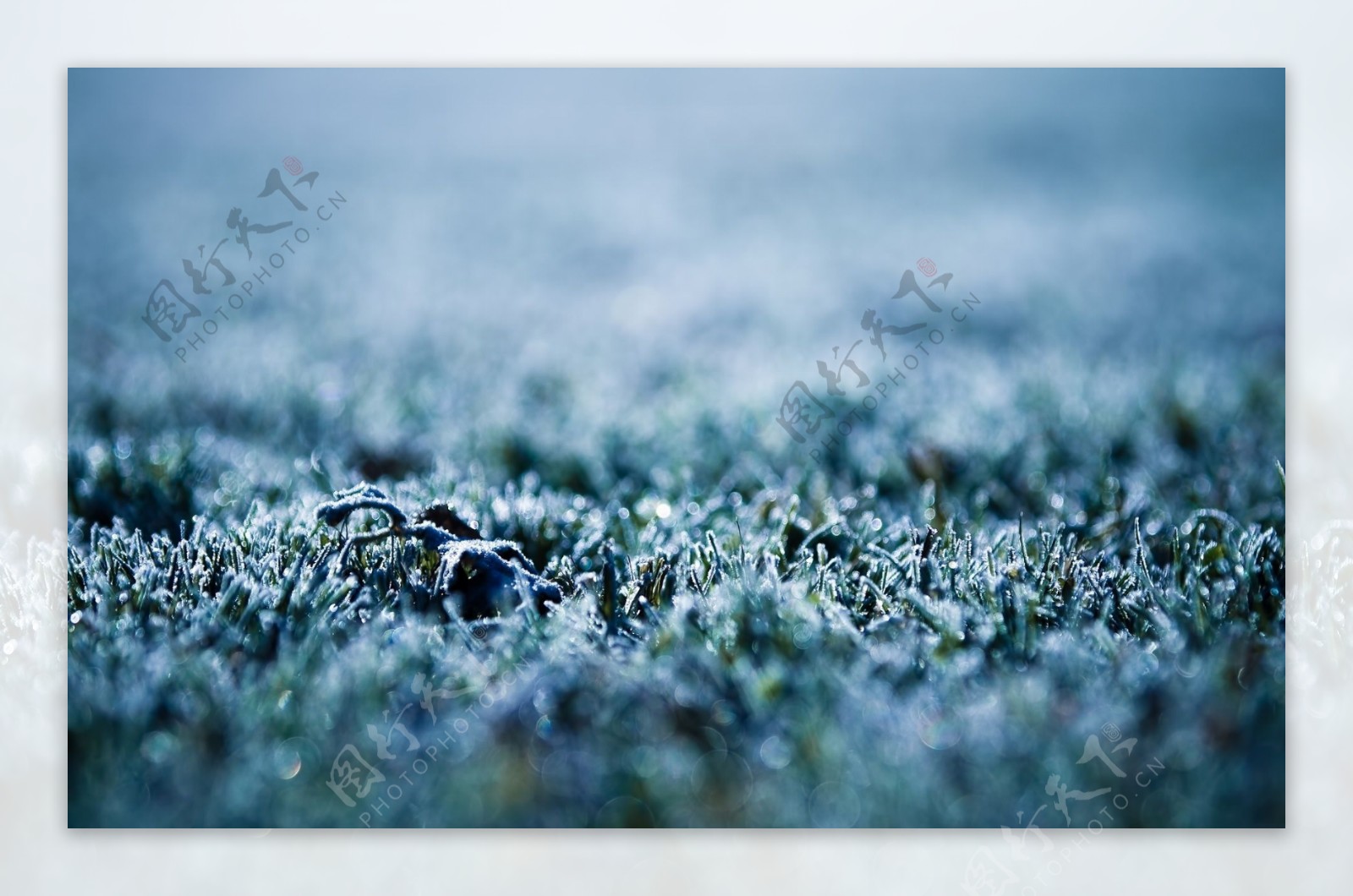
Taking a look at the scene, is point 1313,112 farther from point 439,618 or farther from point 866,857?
point 439,618

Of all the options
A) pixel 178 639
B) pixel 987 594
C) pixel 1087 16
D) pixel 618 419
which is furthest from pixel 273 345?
pixel 1087 16
